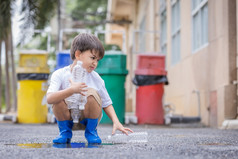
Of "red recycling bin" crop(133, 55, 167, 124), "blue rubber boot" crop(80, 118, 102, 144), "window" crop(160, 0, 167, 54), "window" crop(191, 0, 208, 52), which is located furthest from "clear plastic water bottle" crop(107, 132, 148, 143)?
"window" crop(160, 0, 167, 54)

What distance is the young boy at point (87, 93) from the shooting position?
10.5 ft

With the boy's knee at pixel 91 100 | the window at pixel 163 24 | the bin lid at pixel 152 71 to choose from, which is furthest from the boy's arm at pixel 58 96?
the window at pixel 163 24

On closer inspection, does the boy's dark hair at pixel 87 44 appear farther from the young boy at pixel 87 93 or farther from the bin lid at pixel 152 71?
the bin lid at pixel 152 71

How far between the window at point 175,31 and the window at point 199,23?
1.75 meters

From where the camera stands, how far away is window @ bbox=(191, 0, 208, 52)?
827 cm

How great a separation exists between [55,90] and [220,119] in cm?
427

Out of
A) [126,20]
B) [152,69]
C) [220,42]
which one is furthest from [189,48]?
[126,20]

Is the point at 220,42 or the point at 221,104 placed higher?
the point at 220,42

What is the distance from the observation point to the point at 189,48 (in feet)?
31.4

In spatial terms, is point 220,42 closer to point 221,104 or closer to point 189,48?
point 221,104

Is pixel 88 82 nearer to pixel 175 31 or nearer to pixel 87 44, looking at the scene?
pixel 87 44

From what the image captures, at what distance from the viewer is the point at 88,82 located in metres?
3.41

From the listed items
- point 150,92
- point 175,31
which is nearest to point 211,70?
point 150,92

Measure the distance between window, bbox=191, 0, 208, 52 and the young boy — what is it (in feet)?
16.8
